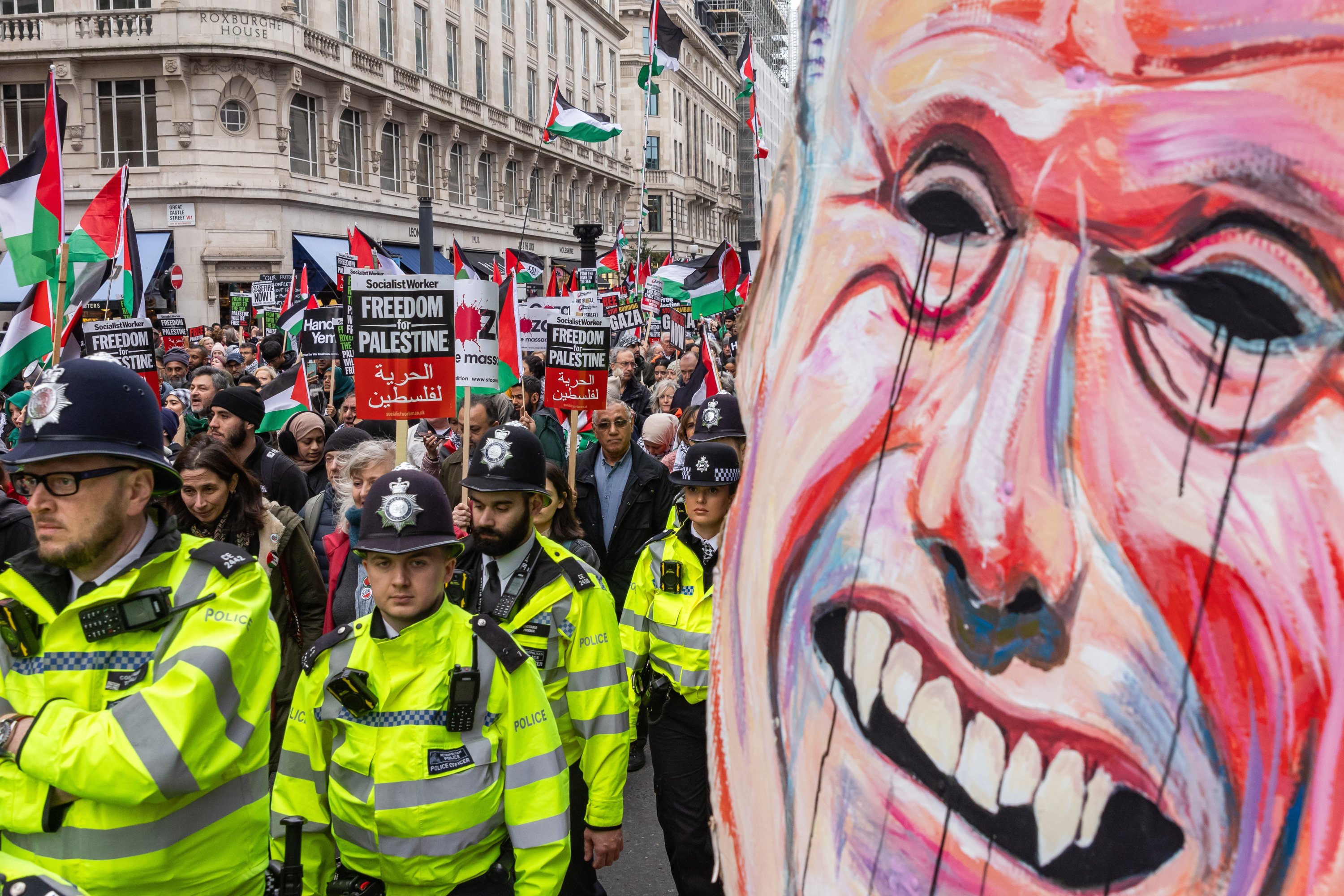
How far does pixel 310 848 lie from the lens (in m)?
2.84

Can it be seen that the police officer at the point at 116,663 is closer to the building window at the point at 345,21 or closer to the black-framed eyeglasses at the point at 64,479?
the black-framed eyeglasses at the point at 64,479

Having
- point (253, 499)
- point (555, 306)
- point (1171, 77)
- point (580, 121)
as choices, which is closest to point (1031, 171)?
point (1171, 77)

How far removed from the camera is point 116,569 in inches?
91.5

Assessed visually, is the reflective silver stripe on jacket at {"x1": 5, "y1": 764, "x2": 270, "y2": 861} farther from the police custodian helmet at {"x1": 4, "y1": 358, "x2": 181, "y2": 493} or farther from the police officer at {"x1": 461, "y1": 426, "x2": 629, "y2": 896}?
the police officer at {"x1": 461, "y1": 426, "x2": 629, "y2": 896}

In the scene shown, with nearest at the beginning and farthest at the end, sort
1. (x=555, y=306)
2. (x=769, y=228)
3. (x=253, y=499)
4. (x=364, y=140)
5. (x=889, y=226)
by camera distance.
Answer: (x=889, y=226) < (x=769, y=228) < (x=253, y=499) < (x=555, y=306) < (x=364, y=140)

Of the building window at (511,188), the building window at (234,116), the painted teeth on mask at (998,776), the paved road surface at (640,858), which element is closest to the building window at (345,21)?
the building window at (234,116)

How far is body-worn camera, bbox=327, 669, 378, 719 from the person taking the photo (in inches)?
106

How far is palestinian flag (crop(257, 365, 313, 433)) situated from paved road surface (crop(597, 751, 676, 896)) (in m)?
3.88

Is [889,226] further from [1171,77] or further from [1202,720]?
[1202,720]

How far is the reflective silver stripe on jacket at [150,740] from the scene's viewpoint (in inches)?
82.3

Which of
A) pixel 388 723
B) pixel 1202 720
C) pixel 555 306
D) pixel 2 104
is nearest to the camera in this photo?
pixel 1202 720

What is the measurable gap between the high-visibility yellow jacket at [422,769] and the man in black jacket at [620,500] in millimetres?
3419

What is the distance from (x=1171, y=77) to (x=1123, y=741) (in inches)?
22.6

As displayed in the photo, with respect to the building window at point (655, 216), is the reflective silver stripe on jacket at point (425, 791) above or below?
below
